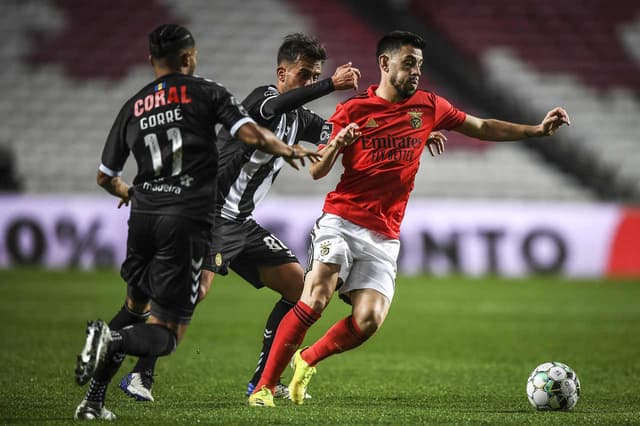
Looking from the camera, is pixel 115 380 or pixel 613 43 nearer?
pixel 115 380

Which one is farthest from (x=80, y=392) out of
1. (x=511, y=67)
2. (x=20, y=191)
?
(x=511, y=67)

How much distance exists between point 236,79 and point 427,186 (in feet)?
15.4

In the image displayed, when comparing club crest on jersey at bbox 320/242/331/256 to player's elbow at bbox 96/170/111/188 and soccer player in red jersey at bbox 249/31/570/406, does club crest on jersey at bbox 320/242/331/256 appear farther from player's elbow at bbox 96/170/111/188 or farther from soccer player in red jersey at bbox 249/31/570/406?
player's elbow at bbox 96/170/111/188

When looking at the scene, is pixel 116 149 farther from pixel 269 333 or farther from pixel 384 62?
pixel 269 333

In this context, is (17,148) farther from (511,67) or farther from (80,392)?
(80,392)

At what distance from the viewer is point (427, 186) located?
19.8 meters

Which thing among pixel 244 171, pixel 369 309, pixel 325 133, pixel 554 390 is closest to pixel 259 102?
pixel 244 171

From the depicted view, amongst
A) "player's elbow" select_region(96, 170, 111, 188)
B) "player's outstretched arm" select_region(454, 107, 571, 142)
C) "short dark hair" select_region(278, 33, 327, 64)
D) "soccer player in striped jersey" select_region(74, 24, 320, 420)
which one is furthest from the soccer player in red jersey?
"player's elbow" select_region(96, 170, 111, 188)

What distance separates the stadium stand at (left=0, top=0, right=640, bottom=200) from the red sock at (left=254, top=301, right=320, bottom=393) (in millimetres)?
13681

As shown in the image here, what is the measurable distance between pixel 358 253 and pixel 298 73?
51.5 inches

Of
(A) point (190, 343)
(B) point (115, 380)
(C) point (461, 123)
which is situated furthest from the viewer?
(A) point (190, 343)

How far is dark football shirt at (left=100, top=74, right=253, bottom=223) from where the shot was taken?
16.9 feet

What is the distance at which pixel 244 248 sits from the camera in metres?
6.60

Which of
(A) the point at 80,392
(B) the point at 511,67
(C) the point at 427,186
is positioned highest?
(B) the point at 511,67
